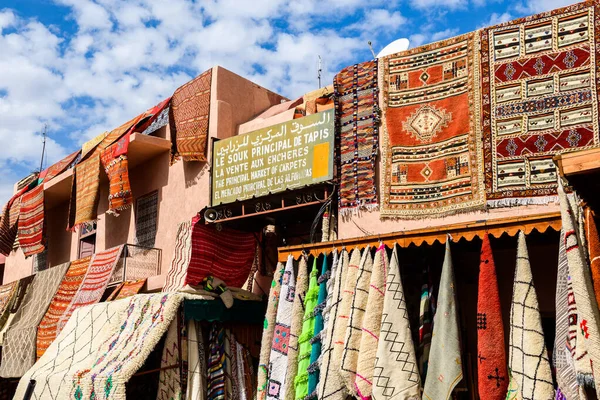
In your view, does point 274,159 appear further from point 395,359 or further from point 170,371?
point 395,359

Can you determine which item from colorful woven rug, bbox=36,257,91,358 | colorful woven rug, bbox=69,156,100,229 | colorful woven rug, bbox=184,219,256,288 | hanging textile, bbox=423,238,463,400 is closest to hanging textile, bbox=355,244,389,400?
hanging textile, bbox=423,238,463,400

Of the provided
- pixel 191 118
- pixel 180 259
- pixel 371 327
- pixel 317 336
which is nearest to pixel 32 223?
pixel 191 118

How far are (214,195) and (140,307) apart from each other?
1599mm

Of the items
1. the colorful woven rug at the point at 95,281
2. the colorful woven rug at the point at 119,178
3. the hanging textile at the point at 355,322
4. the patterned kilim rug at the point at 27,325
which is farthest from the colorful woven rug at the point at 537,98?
the patterned kilim rug at the point at 27,325

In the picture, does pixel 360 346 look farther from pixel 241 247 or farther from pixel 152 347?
pixel 241 247

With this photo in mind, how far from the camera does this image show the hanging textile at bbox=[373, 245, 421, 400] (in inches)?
189

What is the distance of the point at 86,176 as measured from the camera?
35.8 feet

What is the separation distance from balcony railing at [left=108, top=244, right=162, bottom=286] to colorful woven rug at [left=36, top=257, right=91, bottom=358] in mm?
1029

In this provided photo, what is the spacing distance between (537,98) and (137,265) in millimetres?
6216

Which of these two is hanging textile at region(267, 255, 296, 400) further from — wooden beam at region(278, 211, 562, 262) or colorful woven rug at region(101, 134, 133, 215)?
colorful woven rug at region(101, 134, 133, 215)

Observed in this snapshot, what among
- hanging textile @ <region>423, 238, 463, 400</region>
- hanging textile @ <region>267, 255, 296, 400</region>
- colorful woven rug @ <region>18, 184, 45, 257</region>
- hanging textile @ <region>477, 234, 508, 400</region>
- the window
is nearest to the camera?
hanging textile @ <region>477, 234, 508, 400</region>

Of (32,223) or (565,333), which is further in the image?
(32,223)

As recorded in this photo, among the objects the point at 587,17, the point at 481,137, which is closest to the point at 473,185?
the point at 481,137

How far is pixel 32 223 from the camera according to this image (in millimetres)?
12789
